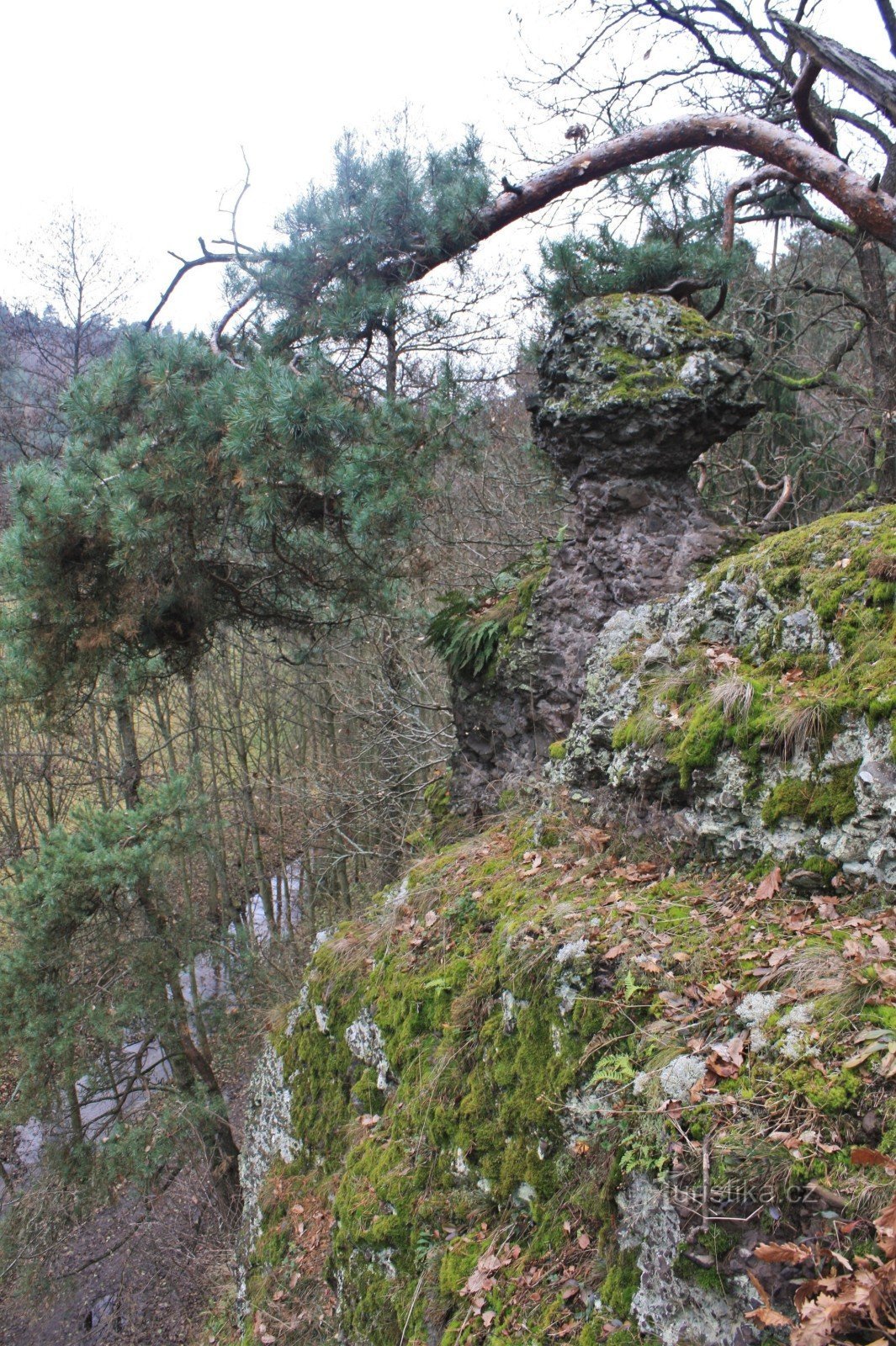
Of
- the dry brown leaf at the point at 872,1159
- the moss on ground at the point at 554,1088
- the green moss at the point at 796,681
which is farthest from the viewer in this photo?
the green moss at the point at 796,681

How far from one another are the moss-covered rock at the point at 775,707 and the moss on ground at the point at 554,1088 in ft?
0.96

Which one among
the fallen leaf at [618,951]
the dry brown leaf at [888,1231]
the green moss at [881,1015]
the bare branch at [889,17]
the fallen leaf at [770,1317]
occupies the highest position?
the bare branch at [889,17]

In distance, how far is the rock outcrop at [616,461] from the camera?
192 inches

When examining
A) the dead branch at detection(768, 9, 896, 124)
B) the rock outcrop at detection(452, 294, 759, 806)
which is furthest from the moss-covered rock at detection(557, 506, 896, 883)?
the dead branch at detection(768, 9, 896, 124)

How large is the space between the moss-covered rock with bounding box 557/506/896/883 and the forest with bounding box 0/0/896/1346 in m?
0.02

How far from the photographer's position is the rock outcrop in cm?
487

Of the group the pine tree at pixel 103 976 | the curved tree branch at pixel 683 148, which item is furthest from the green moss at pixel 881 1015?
the pine tree at pixel 103 976

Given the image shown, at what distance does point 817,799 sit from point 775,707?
458mm

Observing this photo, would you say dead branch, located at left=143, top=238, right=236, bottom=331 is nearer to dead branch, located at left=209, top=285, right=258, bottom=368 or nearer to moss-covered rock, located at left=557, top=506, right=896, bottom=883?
dead branch, located at left=209, top=285, right=258, bottom=368

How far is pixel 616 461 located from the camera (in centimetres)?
504

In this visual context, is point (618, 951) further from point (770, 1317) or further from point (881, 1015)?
point (770, 1317)

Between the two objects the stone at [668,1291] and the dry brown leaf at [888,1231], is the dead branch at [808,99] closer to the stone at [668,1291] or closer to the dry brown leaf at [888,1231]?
the dry brown leaf at [888,1231]

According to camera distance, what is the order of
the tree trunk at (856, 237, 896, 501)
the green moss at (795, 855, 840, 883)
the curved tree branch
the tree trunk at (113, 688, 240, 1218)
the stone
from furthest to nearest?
1. the tree trunk at (113, 688, 240, 1218)
2. the tree trunk at (856, 237, 896, 501)
3. the curved tree branch
4. the green moss at (795, 855, 840, 883)
5. the stone

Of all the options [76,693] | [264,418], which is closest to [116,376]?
[264,418]
